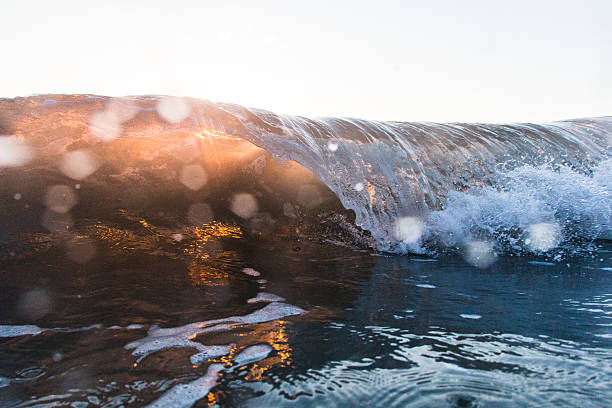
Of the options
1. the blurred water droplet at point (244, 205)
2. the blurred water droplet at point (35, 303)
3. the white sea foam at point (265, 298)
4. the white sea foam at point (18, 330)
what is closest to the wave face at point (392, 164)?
the blurred water droplet at point (244, 205)

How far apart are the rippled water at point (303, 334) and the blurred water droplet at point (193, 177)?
3.96 feet

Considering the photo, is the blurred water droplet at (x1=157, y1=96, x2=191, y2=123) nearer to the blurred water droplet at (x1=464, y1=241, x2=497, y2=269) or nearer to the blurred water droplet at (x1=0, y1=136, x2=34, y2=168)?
the blurred water droplet at (x1=0, y1=136, x2=34, y2=168)

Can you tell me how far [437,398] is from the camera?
3.53ft

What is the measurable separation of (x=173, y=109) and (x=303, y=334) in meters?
2.48

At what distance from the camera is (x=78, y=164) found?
12.0 ft

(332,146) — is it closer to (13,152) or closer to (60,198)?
(60,198)

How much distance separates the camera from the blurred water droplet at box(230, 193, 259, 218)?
14.9ft

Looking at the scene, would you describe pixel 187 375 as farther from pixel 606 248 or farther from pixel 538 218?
pixel 606 248

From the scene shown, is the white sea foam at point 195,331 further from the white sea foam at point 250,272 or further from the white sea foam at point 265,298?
the white sea foam at point 250,272

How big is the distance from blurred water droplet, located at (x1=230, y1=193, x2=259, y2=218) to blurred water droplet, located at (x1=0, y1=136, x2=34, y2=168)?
191cm

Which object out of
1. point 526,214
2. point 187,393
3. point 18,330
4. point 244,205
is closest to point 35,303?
point 18,330

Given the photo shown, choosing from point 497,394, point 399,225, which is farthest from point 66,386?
point 399,225

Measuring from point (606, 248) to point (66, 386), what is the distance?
4.88 m

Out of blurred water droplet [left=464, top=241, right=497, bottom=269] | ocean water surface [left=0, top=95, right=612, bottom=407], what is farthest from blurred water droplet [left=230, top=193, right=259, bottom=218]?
blurred water droplet [left=464, top=241, right=497, bottom=269]
